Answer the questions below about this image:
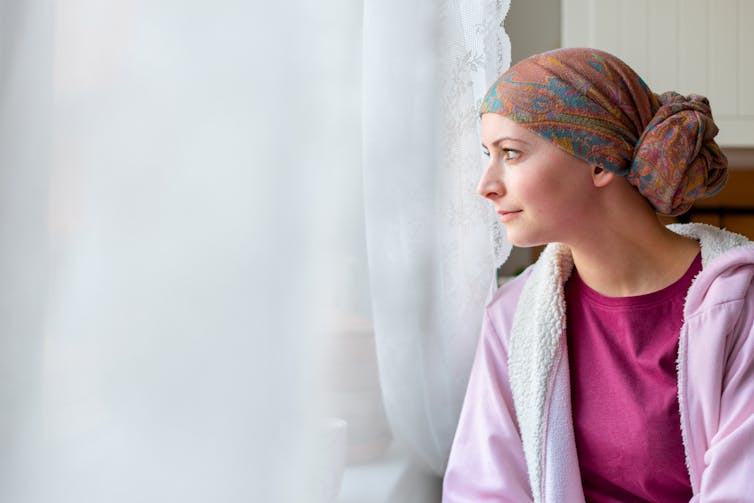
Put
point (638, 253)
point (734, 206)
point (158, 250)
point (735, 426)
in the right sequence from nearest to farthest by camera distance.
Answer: point (158, 250), point (735, 426), point (638, 253), point (734, 206)

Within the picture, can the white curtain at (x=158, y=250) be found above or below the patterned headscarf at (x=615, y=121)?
below

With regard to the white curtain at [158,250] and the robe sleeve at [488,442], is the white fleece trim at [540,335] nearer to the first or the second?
the robe sleeve at [488,442]

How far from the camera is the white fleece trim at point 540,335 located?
3.16ft

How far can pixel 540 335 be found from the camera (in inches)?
38.8

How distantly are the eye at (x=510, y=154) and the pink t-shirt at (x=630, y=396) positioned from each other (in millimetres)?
223

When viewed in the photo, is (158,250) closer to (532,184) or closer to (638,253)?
(532,184)

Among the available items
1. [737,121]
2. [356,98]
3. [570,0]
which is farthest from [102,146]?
[737,121]

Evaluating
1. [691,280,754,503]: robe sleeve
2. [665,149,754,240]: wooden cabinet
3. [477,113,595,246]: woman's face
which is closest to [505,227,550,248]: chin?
[477,113,595,246]: woman's face

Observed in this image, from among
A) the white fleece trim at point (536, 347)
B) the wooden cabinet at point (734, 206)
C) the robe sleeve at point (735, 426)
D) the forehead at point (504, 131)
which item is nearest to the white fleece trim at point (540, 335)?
the white fleece trim at point (536, 347)

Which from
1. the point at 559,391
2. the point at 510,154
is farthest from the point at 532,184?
A: the point at 559,391

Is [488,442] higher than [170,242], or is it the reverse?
[170,242]

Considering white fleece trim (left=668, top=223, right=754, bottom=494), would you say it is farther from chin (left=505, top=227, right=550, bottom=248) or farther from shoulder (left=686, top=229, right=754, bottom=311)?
chin (left=505, top=227, right=550, bottom=248)

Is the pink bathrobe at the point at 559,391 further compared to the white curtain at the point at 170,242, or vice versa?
the pink bathrobe at the point at 559,391

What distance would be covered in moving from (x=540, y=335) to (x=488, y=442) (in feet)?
0.50
